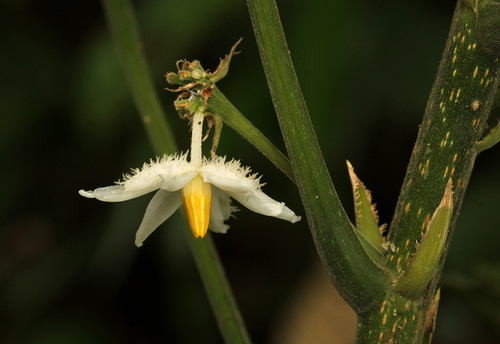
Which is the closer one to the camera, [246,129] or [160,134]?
[246,129]

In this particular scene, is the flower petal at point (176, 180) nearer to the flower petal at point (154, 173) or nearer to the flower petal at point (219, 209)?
the flower petal at point (154, 173)

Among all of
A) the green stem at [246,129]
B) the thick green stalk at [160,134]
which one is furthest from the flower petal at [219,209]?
the green stem at [246,129]

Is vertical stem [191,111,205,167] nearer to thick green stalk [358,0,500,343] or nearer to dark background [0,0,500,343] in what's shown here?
thick green stalk [358,0,500,343]

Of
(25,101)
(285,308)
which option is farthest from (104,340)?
(25,101)

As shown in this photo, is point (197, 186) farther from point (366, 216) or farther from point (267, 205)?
point (366, 216)

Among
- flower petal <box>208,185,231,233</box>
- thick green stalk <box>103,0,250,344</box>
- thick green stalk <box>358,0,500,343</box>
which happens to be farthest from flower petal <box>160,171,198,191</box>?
thick green stalk <box>358,0,500,343</box>

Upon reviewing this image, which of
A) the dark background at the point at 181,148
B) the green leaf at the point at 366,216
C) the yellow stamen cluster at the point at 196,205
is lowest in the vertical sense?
the yellow stamen cluster at the point at 196,205

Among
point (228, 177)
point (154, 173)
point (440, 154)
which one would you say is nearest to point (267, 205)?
point (228, 177)
